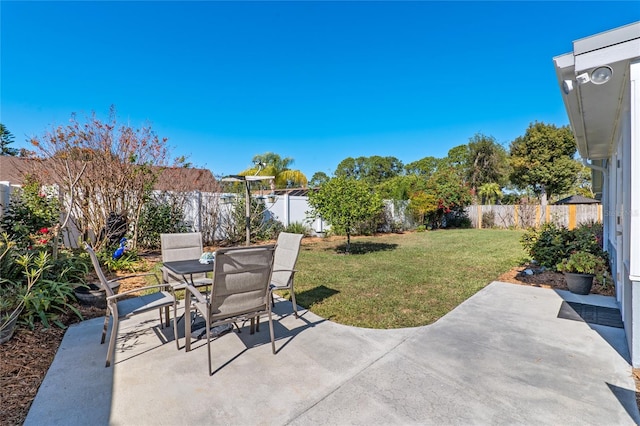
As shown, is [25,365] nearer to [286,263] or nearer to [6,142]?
[286,263]

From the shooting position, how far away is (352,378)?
252 centimetres

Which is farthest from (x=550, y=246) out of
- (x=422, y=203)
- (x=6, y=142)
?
(x=6, y=142)

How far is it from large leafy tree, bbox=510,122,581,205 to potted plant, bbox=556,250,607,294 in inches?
798

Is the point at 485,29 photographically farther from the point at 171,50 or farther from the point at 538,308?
Answer: the point at 171,50

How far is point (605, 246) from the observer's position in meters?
7.15

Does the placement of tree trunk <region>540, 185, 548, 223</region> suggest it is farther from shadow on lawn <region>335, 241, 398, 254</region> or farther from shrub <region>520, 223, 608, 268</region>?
shrub <region>520, 223, 608, 268</region>

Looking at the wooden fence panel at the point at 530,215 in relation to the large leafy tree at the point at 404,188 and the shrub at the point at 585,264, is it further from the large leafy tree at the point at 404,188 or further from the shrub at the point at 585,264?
the shrub at the point at 585,264

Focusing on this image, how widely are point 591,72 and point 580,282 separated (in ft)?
12.3

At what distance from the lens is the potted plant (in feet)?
16.1

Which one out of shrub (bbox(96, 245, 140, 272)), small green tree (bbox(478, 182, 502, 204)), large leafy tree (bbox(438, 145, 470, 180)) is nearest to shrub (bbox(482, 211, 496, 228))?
small green tree (bbox(478, 182, 502, 204))

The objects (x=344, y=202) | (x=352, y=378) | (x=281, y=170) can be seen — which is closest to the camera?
(x=352, y=378)

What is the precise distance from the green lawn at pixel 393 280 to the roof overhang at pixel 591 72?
3.07 metres

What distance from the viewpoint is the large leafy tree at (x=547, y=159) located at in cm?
2244

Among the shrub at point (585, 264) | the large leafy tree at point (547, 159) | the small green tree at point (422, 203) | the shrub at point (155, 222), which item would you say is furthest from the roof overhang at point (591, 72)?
the large leafy tree at point (547, 159)
